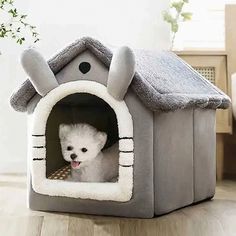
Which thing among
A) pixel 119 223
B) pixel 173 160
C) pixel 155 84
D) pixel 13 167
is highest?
pixel 155 84

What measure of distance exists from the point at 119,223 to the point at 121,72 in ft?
1.43

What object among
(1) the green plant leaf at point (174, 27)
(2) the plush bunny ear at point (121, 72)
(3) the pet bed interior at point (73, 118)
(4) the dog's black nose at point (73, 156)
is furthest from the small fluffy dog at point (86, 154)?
(1) the green plant leaf at point (174, 27)

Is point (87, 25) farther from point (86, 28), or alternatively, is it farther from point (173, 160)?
point (173, 160)

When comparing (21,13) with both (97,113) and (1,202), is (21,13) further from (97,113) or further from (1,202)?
(1,202)

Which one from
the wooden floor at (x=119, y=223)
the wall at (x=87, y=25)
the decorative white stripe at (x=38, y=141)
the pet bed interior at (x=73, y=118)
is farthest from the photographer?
the wall at (x=87, y=25)

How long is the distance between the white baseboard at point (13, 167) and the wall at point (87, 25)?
27 centimetres

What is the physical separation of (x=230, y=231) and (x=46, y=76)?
0.70 m

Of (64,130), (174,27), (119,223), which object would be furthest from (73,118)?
(174,27)

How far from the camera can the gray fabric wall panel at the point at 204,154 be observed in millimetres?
1737

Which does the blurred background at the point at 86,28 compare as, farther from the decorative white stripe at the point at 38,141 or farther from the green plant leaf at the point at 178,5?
the decorative white stripe at the point at 38,141

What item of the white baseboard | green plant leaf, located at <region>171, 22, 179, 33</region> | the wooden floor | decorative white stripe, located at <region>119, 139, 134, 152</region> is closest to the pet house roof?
decorative white stripe, located at <region>119, 139, 134, 152</region>

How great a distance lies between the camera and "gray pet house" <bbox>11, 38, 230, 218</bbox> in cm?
148

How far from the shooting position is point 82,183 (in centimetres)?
153

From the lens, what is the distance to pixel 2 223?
144cm
